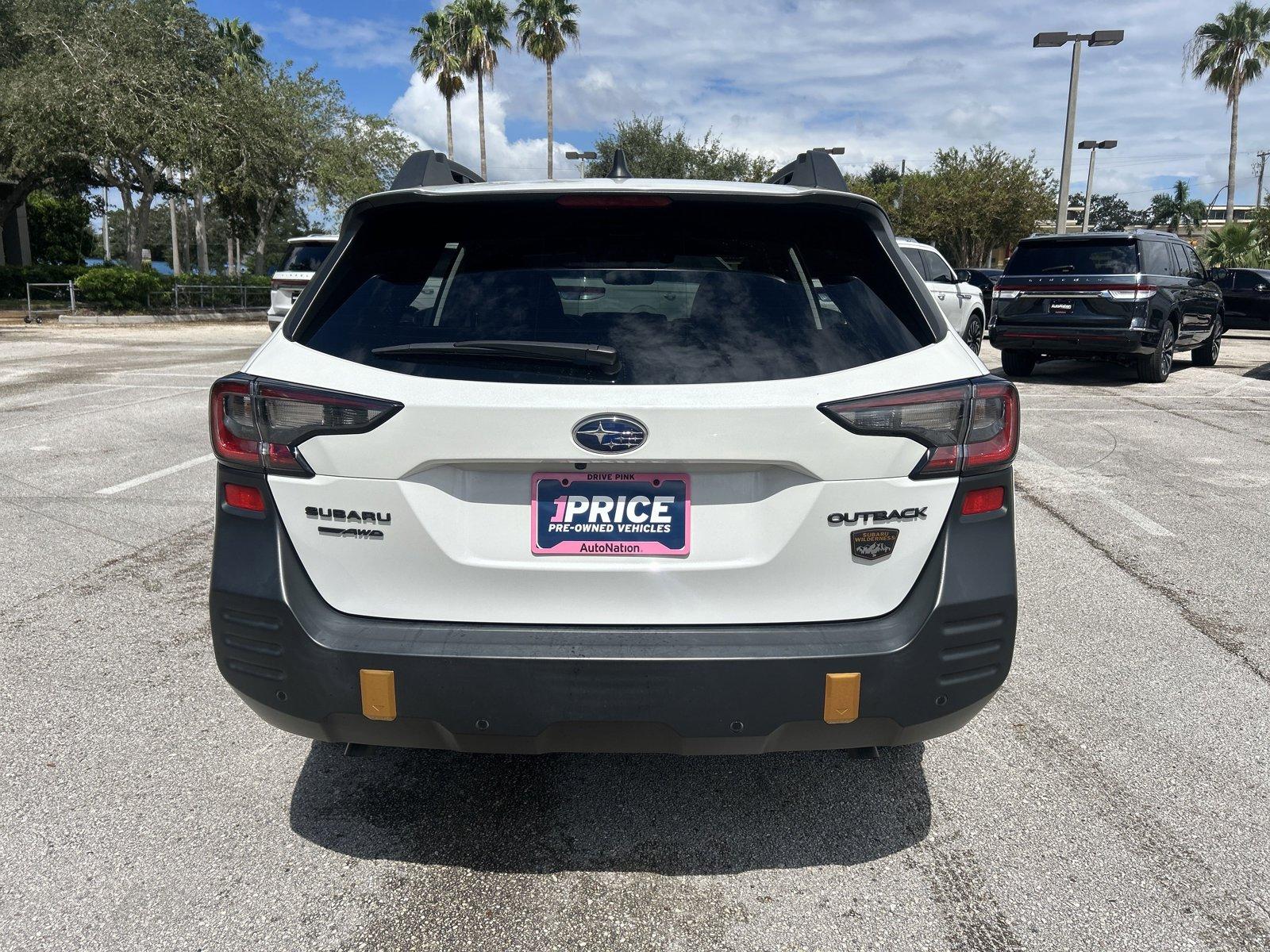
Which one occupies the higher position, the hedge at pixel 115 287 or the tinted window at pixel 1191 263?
the tinted window at pixel 1191 263

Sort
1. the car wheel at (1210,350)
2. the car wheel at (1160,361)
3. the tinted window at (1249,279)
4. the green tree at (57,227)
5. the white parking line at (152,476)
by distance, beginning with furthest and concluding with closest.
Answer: the green tree at (57,227) < the tinted window at (1249,279) < the car wheel at (1210,350) < the car wheel at (1160,361) < the white parking line at (152,476)

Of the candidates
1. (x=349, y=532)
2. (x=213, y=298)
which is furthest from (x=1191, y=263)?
(x=213, y=298)

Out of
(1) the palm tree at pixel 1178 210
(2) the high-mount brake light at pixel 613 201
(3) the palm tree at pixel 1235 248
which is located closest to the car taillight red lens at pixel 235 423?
(2) the high-mount brake light at pixel 613 201

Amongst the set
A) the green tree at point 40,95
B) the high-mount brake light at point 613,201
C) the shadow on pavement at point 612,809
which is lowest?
the shadow on pavement at point 612,809

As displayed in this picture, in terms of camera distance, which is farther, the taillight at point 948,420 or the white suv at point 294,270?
the white suv at point 294,270

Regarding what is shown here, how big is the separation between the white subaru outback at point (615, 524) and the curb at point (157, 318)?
2675 cm

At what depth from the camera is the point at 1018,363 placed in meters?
14.9

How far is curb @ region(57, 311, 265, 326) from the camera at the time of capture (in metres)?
25.8

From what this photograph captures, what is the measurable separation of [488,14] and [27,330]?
29.2m

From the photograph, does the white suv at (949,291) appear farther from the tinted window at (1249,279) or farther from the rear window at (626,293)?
the rear window at (626,293)

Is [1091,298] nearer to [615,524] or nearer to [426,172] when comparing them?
[426,172]

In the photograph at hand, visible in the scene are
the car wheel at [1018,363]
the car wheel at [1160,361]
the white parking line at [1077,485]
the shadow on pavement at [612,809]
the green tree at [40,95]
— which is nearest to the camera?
the shadow on pavement at [612,809]

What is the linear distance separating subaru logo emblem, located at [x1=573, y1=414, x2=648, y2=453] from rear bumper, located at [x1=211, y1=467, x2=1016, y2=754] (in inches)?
17.2

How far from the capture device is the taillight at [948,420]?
2279 millimetres
